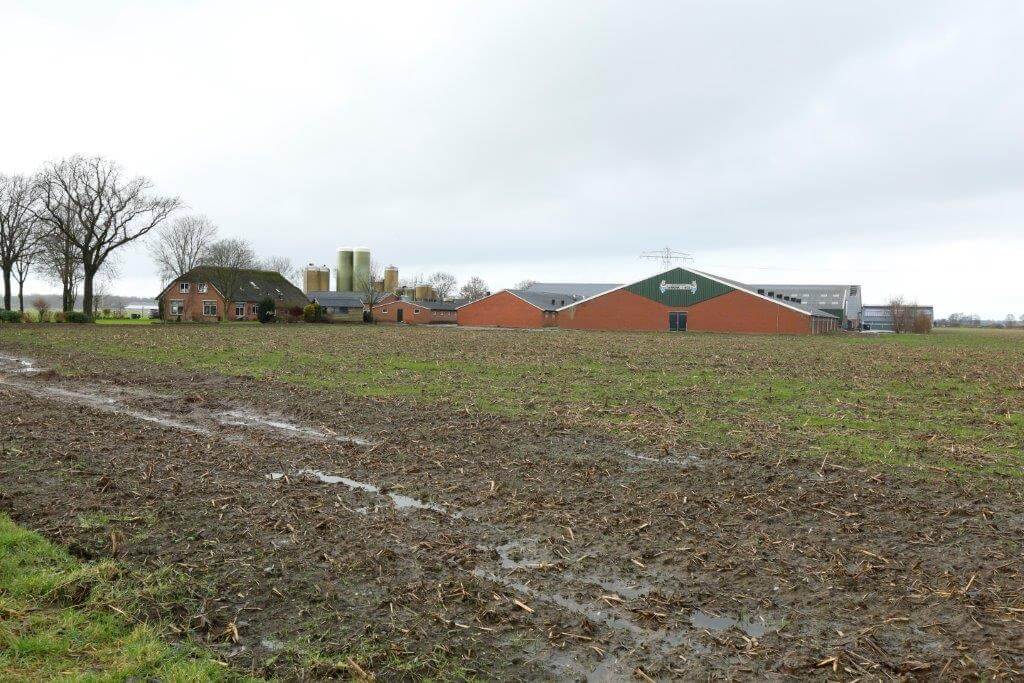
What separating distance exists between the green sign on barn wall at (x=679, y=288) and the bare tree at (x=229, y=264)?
47971 millimetres

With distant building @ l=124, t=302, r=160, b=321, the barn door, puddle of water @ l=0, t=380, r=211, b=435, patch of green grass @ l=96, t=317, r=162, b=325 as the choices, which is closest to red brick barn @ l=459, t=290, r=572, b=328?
the barn door

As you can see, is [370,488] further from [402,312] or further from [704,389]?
[402,312]

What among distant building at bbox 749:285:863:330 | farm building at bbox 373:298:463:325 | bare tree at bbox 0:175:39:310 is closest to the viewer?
bare tree at bbox 0:175:39:310

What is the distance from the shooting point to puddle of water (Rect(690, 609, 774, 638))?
498 centimetres

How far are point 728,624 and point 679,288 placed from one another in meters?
62.7

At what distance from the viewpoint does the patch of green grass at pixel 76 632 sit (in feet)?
13.5

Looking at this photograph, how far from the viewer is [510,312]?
269 ft

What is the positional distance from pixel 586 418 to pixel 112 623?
9.13m

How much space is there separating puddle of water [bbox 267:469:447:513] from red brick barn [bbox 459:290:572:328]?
7026 centimetres

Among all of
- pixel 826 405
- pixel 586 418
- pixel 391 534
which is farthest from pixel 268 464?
pixel 826 405

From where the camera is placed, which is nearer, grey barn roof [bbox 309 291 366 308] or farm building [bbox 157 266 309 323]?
farm building [bbox 157 266 309 323]

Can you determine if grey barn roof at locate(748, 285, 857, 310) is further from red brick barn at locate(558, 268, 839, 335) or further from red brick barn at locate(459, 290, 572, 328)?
red brick barn at locate(459, 290, 572, 328)

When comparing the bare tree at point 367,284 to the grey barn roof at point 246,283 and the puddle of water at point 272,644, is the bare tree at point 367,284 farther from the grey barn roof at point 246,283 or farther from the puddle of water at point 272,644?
the puddle of water at point 272,644

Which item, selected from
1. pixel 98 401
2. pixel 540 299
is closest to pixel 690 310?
pixel 540 299
